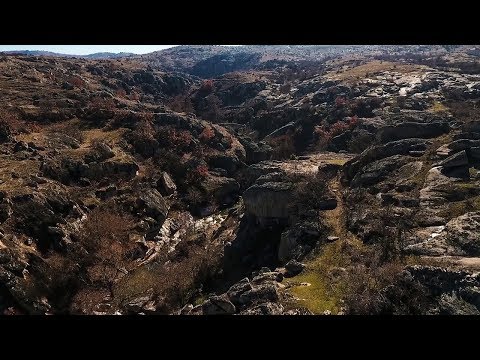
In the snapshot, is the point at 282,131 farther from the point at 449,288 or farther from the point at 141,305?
the point at 449,288

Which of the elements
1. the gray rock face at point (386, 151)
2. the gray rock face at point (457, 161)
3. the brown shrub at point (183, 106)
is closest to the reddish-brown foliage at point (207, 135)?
the gray rock face at point (386, 151)

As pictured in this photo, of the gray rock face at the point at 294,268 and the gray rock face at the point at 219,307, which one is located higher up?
the gray rock face at the point at 219,307

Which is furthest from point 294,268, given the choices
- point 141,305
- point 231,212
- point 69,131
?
point 69,131

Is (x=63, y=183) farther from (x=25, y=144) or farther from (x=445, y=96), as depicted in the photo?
(x=445, y=96)

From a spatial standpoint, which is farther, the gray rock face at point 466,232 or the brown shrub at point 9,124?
the brown shrub at point 9,124

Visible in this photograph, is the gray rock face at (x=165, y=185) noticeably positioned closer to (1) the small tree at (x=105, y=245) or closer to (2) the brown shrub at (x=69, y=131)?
(1) the small tree at (x=105, y=245)
